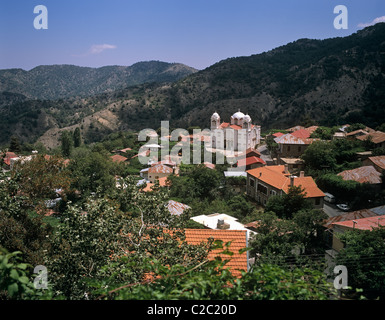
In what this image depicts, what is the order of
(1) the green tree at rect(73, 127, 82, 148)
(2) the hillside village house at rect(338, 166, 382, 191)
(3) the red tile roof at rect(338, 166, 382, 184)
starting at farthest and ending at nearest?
1. (1) the green tree at rect(73, 127, 82, 148)
2. (3) the red tile roof at rect(338, 166, 382, 184)
3. (2) the hillside village house at rect(338, 166, 382, 191)

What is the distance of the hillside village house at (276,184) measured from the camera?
69.2 feet

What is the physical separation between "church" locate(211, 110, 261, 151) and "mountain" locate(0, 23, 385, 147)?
13309 mm

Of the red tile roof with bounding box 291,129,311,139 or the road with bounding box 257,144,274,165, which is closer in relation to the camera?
the road with bounding box 257,144,274,165

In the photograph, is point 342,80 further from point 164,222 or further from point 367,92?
point 164,222

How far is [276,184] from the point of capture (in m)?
22.7

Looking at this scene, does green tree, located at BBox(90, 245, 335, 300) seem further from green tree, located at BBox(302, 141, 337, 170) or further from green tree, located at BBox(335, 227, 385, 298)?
green tree, located at BBox(302, 141, 337, 170)

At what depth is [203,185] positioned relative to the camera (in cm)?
2606

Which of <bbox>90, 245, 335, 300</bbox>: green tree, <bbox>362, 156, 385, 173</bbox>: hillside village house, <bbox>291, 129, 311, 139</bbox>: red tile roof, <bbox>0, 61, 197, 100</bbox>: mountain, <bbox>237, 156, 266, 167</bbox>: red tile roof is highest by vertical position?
<bbox>0, 61, 197, 100</bbox>: mountain

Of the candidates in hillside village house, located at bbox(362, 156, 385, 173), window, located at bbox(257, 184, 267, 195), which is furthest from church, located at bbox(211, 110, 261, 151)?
window, located at bbox(257, 184, 267, 195)

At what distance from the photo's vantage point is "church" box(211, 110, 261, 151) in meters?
44.3

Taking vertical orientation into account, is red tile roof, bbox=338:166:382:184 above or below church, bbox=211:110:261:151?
below

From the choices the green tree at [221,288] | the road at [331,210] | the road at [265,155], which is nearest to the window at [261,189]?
the road at [331,210]

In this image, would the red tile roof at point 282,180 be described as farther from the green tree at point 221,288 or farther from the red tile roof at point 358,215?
the green tree at point 221,288

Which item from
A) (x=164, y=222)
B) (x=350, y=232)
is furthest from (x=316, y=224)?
(x=164, y=222)
